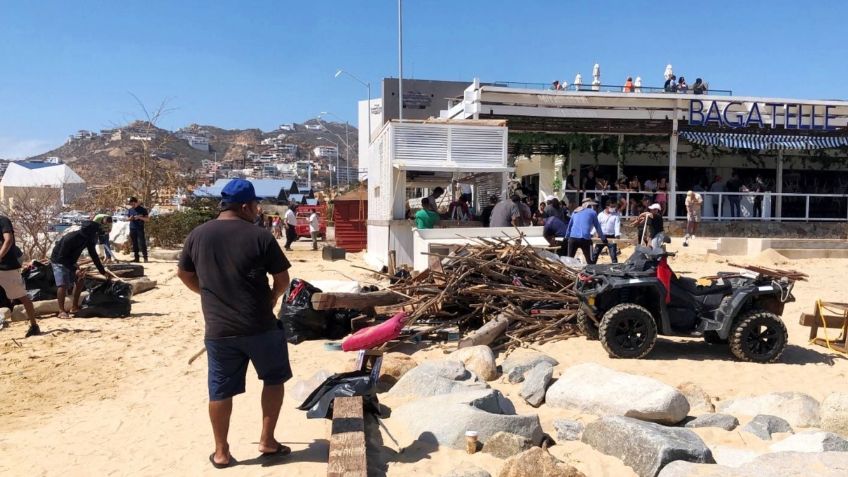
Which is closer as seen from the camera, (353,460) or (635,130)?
(353,460)

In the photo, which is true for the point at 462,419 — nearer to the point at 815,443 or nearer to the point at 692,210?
the point at 815,443

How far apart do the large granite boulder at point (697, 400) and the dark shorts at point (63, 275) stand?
8.61 meters

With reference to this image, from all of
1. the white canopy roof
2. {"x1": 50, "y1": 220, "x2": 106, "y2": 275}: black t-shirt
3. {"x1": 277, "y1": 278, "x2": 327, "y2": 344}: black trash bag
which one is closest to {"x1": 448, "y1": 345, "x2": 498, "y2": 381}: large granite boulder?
{"x1": 277, "y1": 278, "x2": 327, "y2": 344}: black trash bag

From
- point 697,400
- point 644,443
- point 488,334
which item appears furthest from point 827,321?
point 644,443

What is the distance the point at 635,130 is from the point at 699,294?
13356mm

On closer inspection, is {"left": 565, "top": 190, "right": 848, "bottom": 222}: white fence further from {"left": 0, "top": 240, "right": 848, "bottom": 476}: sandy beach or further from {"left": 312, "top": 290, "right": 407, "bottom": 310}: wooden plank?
{"left": 312, "top": 290, "right": 407, "bottom": 310}: wooden plank

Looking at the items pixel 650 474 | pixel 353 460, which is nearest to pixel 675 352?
pixel 650 474

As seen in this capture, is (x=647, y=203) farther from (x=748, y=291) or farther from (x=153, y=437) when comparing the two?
(x=153, y=437)

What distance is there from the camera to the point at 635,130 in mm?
20250

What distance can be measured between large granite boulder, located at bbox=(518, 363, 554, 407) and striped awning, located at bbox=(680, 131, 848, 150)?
16.2m

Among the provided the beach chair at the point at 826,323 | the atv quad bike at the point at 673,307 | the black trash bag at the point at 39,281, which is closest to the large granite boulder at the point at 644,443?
the atv quad bike at the point at 673,307

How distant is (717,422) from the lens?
5.31 m

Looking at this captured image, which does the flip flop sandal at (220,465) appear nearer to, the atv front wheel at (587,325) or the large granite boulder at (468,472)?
the large granite boulder at (468,472)

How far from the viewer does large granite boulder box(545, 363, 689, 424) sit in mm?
5285
